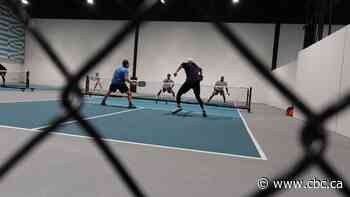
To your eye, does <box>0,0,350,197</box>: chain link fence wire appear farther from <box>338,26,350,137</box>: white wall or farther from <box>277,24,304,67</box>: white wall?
<box>277,24,304,67</box>: white wall

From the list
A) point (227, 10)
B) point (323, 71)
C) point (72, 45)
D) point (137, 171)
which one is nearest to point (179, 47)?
point (227, 10)

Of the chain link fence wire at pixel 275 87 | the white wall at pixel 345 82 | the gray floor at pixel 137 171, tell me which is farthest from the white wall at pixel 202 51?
the chain link fence wire at pixel 275 87

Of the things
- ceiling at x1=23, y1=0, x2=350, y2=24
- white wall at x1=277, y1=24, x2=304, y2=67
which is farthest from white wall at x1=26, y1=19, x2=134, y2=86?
white wall at x1=277, y1=24, x2=304, y2=67

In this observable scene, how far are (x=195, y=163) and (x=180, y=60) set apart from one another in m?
14.8

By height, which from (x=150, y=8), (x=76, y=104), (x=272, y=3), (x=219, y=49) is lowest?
(x=76, y=104)

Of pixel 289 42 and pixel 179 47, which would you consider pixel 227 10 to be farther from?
pixel 289 42

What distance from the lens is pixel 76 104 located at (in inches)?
21.3

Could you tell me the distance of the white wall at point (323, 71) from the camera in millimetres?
5273

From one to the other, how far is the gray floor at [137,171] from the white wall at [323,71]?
254 centimetres

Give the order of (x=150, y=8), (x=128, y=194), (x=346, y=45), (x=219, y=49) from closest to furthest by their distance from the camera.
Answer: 1. (x=150, y=8)
2. (x=128, y=194)
3. (x=346, y=45)
4. (x=219, y=49)

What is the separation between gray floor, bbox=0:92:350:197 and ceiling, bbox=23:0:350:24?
11134mm

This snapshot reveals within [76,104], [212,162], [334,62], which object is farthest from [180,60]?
[76,104]

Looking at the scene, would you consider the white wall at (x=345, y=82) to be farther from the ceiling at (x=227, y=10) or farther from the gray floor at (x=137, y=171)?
the ceiling at (x=227, y=10)

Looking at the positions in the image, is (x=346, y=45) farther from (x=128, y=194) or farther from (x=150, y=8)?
(x=150, y=8)
